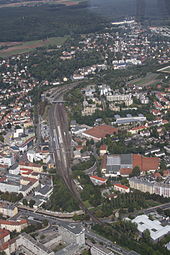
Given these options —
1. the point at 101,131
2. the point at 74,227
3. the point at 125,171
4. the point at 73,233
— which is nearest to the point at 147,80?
the point at 101,131

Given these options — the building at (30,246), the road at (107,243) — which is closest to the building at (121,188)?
the road at (107,243)

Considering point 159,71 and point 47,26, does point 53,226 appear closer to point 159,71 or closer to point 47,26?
point 159,71

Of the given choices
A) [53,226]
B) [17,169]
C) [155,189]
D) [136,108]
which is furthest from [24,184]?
[136,108]

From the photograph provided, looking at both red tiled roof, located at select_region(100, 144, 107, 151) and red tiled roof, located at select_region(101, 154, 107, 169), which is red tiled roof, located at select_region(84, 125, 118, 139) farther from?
red tiled roof, located at select_region(101, 154, 107, 169)

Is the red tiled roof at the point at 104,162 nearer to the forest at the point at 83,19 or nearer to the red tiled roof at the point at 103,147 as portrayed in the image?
the red tiled roof at the point at 103,147

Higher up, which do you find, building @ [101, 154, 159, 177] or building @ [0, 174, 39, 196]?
building @ [101, 154, 159, 177]

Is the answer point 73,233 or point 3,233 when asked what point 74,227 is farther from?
point 3,233

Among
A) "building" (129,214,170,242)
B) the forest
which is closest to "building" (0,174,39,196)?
"building" (129,214,170,242)
